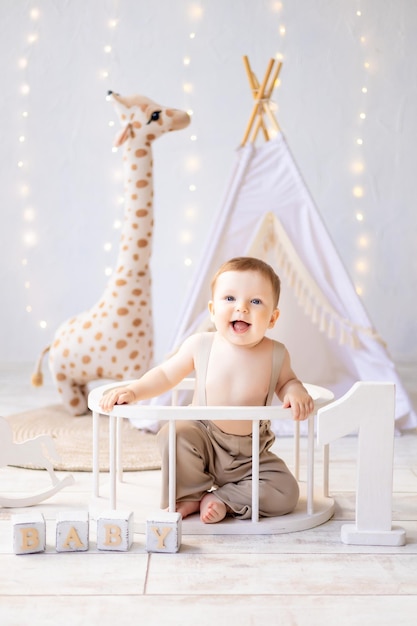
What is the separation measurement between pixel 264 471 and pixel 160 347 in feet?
8.98

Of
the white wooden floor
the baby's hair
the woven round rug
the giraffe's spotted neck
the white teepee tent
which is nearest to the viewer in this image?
the white wooden floor

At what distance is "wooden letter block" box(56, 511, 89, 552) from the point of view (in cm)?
158

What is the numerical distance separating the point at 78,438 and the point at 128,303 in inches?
20.4

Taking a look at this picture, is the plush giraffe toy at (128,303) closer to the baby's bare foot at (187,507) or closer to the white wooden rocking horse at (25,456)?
the white wooden rocking horse at (25,456)

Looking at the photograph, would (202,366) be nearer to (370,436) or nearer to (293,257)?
(370,436)

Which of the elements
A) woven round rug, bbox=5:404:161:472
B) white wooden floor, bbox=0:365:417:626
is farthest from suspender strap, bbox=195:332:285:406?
woven round rug, bbox=5:404:161:472

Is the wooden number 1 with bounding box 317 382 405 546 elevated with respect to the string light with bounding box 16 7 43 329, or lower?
lower

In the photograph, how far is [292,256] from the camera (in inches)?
113

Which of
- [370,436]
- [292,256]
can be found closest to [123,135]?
[292,256]

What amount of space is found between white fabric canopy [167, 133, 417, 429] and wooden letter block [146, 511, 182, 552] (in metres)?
1.24

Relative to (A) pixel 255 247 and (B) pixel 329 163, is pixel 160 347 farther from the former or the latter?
(A) pixel 255 247

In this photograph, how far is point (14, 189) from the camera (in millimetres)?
4344

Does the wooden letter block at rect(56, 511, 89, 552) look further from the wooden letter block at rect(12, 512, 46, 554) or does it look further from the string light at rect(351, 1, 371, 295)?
the string light at rect(351, 1, 371, 295)

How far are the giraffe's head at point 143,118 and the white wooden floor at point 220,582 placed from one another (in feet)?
4.86
